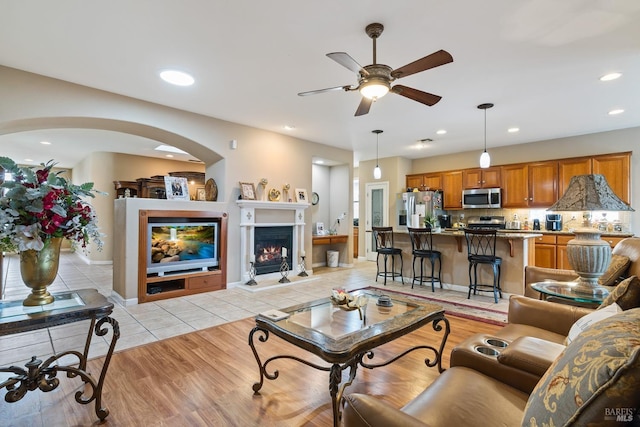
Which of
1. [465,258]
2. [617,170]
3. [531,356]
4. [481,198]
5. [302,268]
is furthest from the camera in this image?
[481,198]

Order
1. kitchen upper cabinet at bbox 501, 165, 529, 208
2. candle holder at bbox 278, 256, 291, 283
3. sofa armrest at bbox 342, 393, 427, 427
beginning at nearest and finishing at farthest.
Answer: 1. sofa armrest at bbox 342, 393, 427, 427
2. candle holder at bbox 278, 256, 291, 283
3. kitchen upper cabinet at bbox 501, 165, 529, 208

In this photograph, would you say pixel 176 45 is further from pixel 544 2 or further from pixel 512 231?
pixel 512 231

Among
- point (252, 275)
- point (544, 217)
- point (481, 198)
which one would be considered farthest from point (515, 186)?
point (252, 275)

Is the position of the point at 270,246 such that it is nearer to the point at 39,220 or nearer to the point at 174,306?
the point at 174,306

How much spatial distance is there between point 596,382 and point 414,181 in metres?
7.68

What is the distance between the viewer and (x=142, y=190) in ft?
26.2

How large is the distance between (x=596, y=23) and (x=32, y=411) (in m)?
4.75

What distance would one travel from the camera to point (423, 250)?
520 centimetres

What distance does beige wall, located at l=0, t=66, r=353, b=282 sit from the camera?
3355 mm

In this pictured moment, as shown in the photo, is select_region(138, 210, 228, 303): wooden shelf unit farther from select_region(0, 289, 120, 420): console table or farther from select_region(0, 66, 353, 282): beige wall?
select_region(0, 289, 120, 420): console table

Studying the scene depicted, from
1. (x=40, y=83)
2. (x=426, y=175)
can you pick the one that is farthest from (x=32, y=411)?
(x=426, y=175)

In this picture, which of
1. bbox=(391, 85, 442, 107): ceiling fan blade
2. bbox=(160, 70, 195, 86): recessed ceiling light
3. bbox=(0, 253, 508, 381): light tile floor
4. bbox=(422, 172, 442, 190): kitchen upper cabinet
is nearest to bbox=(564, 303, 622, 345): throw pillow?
bbox=(391, 85, 442, 107): ceiling fan blade

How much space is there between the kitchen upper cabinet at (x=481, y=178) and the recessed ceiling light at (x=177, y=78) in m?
6.05

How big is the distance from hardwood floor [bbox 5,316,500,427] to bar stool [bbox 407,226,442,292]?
2.18 metres
